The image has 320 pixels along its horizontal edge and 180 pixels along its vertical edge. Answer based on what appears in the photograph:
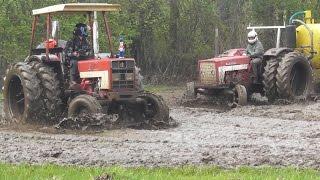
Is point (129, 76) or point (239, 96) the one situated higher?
point (129, 76)

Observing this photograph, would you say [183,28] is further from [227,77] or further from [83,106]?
[83,106]

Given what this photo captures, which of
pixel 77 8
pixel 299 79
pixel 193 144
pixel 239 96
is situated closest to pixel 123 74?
pixel 77 8

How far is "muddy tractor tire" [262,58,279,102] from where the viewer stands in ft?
59.1

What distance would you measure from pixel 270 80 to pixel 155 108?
4.91 meters

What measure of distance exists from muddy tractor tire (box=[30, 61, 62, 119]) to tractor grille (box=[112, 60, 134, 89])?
1.26 m

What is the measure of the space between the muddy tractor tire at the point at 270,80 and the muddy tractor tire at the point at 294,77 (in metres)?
0.15

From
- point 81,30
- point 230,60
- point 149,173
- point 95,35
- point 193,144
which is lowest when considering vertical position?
point 193,144

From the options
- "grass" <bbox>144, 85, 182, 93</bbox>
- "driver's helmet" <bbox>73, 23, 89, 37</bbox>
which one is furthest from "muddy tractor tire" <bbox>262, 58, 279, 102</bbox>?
"grass" <bbox>144, 85, 182, 93</bbox>

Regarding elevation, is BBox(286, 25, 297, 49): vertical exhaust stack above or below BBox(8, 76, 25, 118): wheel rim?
above

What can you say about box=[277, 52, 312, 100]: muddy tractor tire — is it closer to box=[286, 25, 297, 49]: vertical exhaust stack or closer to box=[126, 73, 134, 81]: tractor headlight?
box=[286, 25, 297, 49]: vertical exhaust stack

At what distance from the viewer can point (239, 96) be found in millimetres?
17375

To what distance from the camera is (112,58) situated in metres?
14.0

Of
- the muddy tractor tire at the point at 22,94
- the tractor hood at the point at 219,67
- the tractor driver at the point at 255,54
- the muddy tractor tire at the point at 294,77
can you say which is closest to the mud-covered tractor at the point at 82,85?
the muddy tractor tire at the point at 22,94

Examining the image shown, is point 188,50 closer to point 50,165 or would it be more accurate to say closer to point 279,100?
point 279,100
